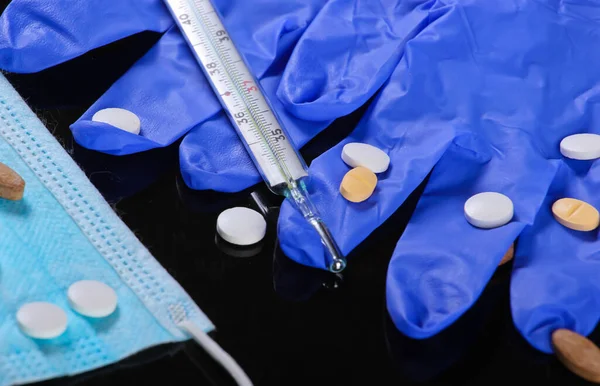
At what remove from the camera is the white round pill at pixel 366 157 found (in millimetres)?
1090

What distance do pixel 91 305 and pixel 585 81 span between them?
2.53ft

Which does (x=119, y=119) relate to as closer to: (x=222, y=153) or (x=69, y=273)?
(x=222, y=153)

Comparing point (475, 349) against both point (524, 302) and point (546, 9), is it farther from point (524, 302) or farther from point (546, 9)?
point (546, 9)

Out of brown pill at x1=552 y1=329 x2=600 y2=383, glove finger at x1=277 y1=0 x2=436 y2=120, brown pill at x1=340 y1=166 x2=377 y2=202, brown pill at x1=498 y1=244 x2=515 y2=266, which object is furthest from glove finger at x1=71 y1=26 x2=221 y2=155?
brown pill at x1=552 y1=329 x2=600 y2=383

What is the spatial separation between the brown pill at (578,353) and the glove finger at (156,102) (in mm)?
567

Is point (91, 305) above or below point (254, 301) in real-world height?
above

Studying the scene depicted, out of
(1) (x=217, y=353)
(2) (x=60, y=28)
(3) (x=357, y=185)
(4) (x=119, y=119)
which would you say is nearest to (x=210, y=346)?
(1) (x=217, y=353)

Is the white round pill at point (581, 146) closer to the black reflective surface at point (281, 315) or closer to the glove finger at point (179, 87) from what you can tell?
the black reflective surface at point (281, 315)

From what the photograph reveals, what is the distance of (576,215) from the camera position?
1026 mm

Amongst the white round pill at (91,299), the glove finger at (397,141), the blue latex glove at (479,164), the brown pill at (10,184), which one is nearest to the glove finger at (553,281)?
the blue latex glove at (479,164)

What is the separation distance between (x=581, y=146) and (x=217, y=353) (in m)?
0.58

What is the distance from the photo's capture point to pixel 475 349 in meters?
0.94

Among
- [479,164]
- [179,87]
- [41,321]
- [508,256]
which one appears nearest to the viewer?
[41,321]

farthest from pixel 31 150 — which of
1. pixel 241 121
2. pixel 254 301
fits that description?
pixel 254 301
